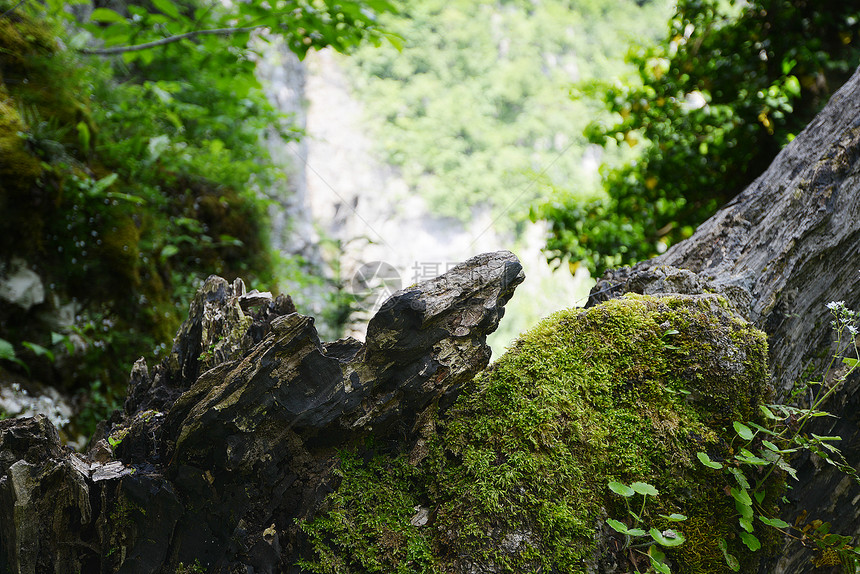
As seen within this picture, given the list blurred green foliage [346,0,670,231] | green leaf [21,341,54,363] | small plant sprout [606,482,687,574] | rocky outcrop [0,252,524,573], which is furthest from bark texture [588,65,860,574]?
blurred green foliage [346,0,670,231]

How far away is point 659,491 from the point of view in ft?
5.34

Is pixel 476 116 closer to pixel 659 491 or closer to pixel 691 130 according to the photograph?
pixel 691 130

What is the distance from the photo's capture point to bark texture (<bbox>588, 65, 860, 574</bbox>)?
190 cm

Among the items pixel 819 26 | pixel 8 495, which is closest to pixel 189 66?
pixel 8 495

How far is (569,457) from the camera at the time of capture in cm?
161

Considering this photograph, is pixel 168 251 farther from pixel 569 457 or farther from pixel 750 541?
pixel 750 541

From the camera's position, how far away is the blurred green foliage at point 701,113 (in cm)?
425

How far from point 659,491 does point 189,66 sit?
21.7ft

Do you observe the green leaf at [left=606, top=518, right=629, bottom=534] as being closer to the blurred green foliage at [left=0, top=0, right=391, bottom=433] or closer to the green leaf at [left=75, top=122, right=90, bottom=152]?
the blurred green foliage at [left=0, top=0, right=391, bottom=433]

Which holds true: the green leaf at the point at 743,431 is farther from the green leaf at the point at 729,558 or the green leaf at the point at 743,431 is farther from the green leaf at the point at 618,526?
the green leaf at the point at 618,526

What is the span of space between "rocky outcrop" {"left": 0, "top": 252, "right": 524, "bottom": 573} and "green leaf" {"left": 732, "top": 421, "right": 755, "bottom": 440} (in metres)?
0.81

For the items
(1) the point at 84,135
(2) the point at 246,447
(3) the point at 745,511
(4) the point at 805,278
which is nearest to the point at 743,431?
(3) the point at 745,511

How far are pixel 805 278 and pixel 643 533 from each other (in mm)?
1350

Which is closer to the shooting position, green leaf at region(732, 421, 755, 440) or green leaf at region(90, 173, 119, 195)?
green leaf at region(732, 421, 755, 440)
